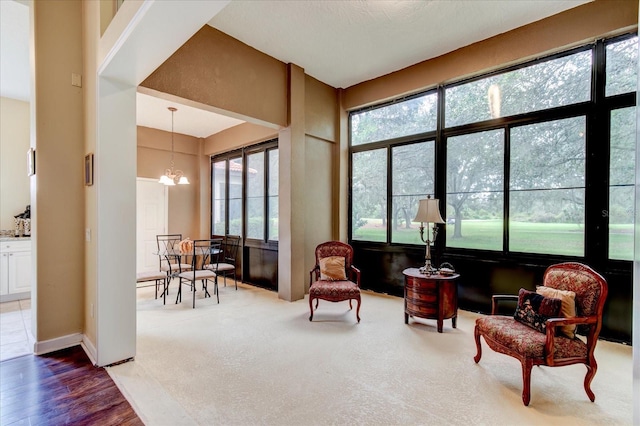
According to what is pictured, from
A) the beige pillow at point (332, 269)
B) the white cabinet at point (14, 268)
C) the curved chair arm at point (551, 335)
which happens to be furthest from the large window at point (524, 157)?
the white cabinet at point (14, 268)

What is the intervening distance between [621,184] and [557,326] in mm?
1983

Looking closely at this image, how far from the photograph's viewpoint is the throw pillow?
7.46 ft

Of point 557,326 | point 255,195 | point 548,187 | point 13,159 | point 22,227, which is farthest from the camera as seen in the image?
point 255,195

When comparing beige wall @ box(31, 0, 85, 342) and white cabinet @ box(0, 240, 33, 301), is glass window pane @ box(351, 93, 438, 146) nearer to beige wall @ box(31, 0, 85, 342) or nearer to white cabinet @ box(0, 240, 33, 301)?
beige wall @ box(31, 0, 85, 342)

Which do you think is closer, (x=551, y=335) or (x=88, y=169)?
(x=551, y=335)

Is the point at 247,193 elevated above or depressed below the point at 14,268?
above

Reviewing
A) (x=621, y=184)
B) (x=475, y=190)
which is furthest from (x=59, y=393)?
(x=621, y=184)

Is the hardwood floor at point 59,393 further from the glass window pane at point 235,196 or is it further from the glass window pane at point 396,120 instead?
the glass window pane at point 396,120

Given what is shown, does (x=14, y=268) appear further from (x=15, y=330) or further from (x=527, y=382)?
(x=527, y=382)

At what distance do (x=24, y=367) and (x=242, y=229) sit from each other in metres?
3.89

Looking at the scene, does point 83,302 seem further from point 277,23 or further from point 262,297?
point 277,23

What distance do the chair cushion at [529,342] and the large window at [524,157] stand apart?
64.2 inches

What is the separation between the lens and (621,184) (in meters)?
3.12

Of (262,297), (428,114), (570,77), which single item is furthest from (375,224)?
(570,77)
